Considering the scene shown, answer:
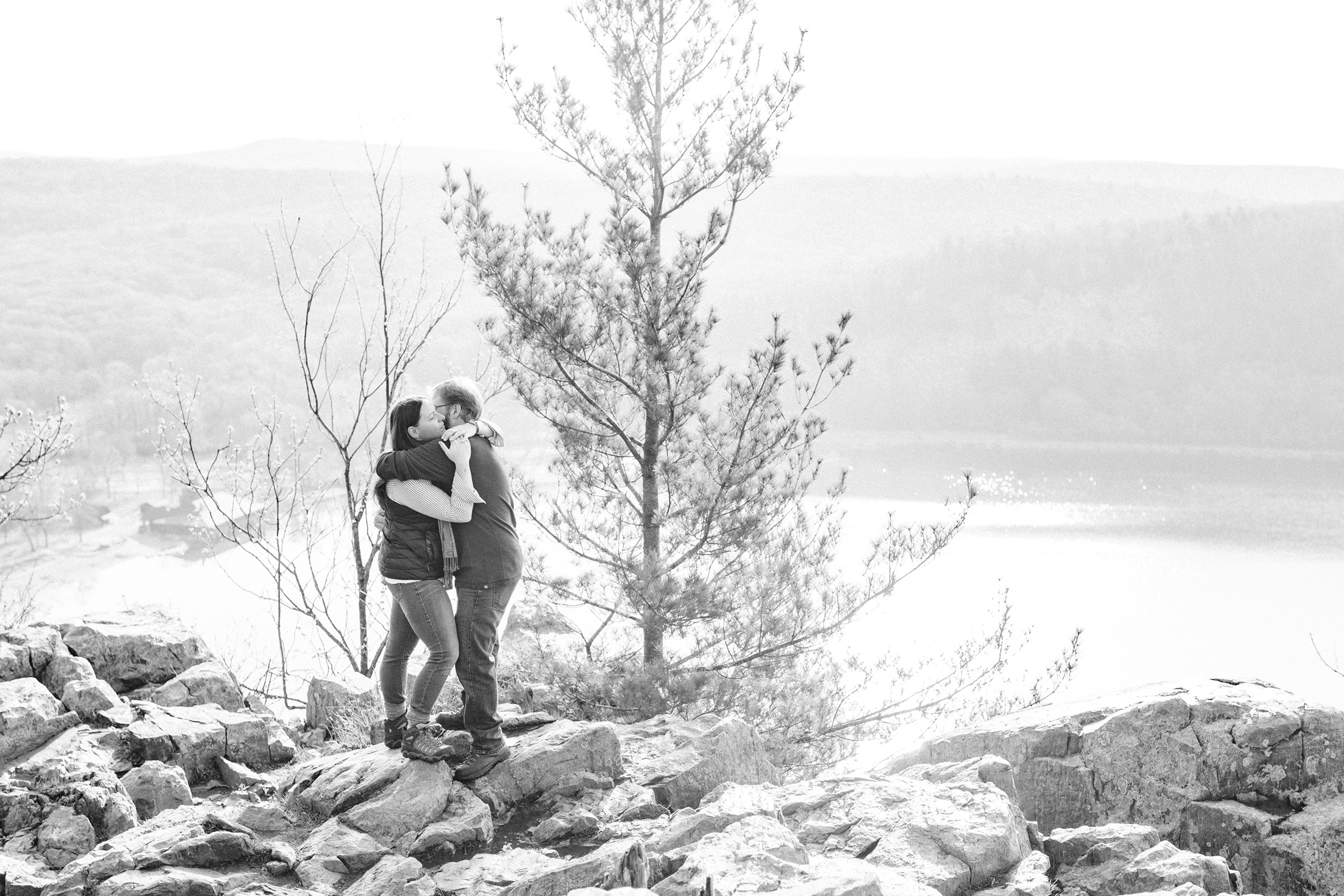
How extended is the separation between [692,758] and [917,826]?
116 centimetres

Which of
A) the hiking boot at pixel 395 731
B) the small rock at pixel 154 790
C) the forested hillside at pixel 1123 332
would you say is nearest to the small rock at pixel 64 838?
the small rock at pixel 154 790

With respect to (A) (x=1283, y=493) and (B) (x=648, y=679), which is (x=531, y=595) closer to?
(B) (x=648, y=679)

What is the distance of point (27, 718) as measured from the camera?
15.3ft

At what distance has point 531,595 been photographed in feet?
25.2

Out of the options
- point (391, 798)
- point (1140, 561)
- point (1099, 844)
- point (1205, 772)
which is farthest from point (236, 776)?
point (1140, 561)

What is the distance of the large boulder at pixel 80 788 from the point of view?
12.8 feet

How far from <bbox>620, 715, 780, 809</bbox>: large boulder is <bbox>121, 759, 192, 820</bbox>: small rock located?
72.7 inches

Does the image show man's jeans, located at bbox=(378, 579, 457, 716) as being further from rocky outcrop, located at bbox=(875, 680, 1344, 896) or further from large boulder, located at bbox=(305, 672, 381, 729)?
rocky outcrop, located at bbox=(875, 680, 1344, 896)

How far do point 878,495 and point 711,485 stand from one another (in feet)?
147

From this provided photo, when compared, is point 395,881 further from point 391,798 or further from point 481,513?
point 481,513

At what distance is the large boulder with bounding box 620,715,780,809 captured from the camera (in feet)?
14.4

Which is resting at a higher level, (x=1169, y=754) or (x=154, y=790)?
(x=1169, y=754)

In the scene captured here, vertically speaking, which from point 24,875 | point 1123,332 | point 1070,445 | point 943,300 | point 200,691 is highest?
point 943,300

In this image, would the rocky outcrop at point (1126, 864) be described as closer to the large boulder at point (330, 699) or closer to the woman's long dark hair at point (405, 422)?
the woman's long dark hair at point (405, 422)
